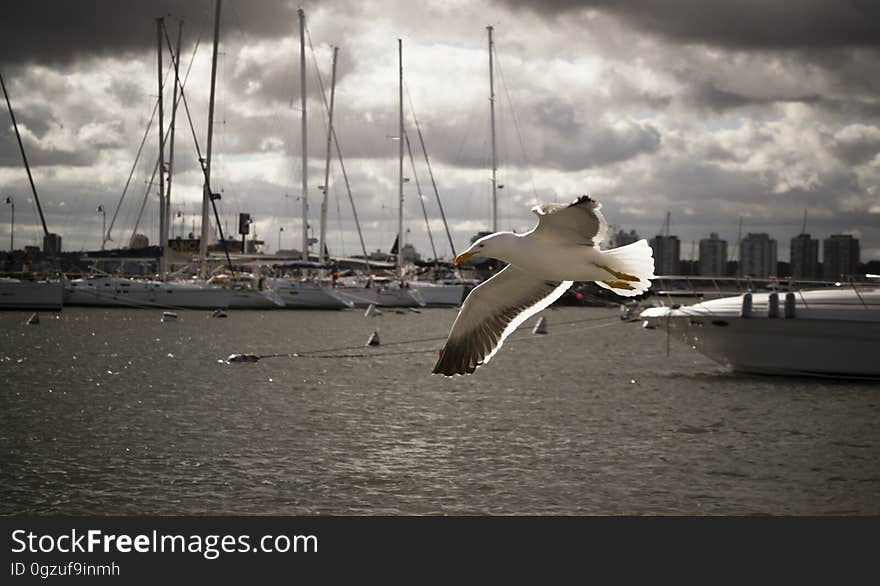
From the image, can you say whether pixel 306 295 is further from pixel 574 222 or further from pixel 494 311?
pixel 574 222

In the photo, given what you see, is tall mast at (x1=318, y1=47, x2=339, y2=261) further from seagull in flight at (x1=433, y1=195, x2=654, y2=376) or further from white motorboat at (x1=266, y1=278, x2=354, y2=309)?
seagull in flight at (x1=433, y1=195, x2=654, y2=376)

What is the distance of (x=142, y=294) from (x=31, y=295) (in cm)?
859

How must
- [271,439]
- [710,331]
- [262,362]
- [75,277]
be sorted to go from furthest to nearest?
[75,277], [262,362], [710,331], [271,439]

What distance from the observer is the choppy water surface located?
20.4m

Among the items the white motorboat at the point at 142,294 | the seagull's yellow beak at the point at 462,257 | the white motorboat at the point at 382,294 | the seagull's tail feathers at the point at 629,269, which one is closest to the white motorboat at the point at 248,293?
the white motorboat at the point at 142,294

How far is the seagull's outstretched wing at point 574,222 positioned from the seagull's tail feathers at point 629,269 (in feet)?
1.60

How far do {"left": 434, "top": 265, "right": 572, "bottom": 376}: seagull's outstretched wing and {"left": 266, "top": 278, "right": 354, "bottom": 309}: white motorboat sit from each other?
80.6 meters

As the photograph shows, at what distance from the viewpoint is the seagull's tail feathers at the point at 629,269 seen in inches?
462

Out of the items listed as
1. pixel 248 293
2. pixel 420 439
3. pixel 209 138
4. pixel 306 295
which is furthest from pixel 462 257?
pixel 306 295

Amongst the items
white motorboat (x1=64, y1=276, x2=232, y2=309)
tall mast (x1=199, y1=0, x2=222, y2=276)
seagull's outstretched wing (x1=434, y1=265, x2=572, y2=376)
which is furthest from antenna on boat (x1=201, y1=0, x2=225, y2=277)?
seagull's outstretched wing (x1=434, y1=265, x2=572, y2=376)

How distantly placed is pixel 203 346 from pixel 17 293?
125ft
